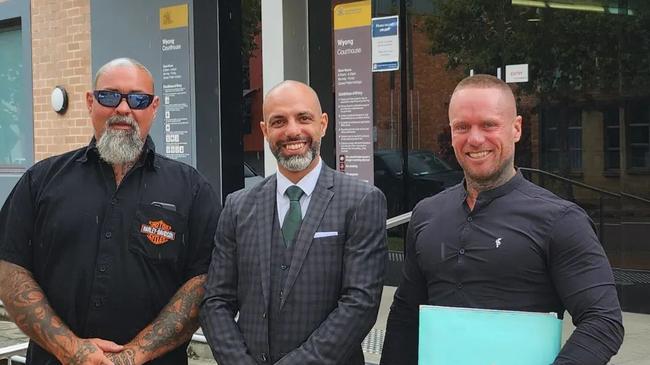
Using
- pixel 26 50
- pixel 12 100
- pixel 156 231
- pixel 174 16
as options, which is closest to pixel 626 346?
pixel 156 231

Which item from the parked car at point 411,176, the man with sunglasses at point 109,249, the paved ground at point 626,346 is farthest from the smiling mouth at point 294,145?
the parked car at point 411,176

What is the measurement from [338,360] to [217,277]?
21.0 inches

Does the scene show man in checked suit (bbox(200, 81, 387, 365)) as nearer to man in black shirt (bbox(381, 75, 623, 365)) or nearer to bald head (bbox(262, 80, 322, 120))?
bald head (bbox(262, 80, 322, 120))

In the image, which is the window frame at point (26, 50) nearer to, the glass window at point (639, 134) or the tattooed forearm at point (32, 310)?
the glass window at point (639, 134)

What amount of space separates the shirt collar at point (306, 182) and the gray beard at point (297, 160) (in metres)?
0.07

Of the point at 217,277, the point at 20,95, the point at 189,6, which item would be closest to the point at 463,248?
the point at 217,277

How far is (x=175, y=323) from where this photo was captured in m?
2.86

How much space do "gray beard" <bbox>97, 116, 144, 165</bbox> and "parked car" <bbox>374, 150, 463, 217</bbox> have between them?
15.4 feet

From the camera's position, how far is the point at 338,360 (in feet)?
8.55

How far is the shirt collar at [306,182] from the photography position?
9.26 ft

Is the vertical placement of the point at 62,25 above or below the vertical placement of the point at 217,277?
above

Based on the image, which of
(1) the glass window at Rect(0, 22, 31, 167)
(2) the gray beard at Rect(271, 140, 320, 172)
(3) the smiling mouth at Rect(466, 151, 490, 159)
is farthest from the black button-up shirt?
(1) the glass window at Rect(0, 22, 31, 167)

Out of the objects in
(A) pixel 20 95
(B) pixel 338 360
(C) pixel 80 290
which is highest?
(A) pixel 20 95

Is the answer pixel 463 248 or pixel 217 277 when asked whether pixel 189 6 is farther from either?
pixel 463 248
